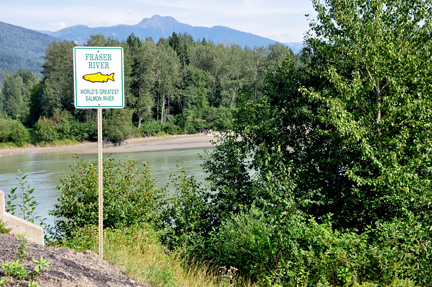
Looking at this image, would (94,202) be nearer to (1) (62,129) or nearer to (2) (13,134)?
(2) (13,134)

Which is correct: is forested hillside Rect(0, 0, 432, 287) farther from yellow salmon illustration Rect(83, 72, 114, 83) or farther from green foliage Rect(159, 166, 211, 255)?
yellow salmon illustration Rect(83, 72, 114, 83)

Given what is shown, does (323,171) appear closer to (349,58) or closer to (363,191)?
(363,191)

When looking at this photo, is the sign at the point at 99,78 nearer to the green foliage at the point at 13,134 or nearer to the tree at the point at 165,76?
the green foliage at the point at 13,134

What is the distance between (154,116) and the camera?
76.2 m

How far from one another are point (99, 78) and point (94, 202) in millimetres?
4167

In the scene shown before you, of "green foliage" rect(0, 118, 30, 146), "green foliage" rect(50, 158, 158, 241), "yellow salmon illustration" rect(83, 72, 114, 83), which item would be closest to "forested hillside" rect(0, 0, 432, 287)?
"green foliage" rect(50, 158, 158, 241)

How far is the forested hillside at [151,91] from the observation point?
63.7 meters

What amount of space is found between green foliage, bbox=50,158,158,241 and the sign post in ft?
11.3

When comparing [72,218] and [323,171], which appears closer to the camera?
[72,218]

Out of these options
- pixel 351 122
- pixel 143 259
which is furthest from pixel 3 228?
pixel 351 122

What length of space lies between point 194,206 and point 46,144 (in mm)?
54052

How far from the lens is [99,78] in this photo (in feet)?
21.1

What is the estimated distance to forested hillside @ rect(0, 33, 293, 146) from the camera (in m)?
63.7

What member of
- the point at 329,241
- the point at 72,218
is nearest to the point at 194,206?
the point at 72,218
